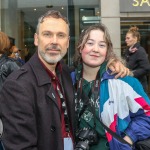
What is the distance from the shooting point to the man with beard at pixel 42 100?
215 centimetres

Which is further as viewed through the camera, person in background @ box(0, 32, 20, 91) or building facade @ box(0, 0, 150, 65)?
building facade @ box(0, 0, 150, 65)

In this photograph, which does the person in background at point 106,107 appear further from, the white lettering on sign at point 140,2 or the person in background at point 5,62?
the white lettering on sign at point 140,2

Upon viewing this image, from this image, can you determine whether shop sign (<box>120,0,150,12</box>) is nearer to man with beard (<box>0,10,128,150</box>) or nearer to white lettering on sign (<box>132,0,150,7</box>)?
white lettering on sign (<box>132,0,150,7</box>)

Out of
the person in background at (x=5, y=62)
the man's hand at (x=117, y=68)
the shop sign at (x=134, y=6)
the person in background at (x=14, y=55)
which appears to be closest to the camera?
the man's hand at (x=117, y=68)

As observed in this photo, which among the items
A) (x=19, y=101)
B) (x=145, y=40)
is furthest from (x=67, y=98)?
(x=145, y=40)

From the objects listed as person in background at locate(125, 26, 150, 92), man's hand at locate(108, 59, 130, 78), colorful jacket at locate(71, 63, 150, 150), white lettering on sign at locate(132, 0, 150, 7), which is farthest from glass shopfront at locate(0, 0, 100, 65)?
colorful jacket at locate(71, 63, 150, 150)

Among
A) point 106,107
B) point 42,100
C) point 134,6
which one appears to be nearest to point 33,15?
point 134,6

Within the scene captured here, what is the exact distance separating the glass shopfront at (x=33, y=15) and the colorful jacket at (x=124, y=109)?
8828 mm

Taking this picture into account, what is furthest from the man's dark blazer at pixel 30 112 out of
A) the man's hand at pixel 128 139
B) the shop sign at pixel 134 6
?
the shop sign at pixel 134 6

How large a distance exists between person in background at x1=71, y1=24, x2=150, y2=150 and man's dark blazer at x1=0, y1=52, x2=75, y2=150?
414mm

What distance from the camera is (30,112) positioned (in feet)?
7.11

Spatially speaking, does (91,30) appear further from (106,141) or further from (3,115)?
(3,115)

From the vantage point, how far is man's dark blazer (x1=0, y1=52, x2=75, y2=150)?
7.01 ft

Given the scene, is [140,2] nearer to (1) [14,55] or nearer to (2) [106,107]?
(1) [14,55]
